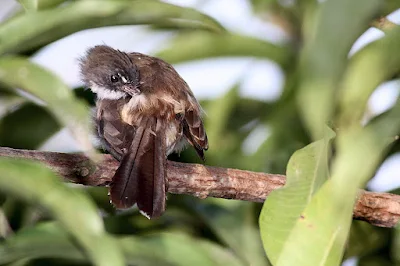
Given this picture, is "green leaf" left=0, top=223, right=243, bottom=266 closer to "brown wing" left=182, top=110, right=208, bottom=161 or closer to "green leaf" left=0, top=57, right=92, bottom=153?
"green leaf" left=0, top=57, right=92, bottom=153

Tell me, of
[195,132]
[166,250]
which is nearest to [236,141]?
[195,132]

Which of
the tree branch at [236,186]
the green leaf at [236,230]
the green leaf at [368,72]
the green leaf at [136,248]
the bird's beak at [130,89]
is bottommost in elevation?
the green leaf at [236,230]

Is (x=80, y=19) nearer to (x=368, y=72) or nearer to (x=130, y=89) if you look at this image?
(x=368, y=72)

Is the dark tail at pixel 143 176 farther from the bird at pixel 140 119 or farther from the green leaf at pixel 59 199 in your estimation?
the green leaf at pixel 59 199

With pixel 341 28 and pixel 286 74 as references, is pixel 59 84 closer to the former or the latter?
pixel 341 28

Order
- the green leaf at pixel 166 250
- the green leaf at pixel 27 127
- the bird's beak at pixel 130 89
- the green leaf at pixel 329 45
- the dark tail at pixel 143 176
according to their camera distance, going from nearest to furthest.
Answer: the green leaf at pixel 329 45 < the green leaf at pixel 166 250 < the dark tail at pixel 143 176 < the green leaf at pixel 27 127 < the bird's beak at pixel 130 89

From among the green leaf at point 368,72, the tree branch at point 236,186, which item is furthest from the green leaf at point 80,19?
the tree branch at point 236,186
